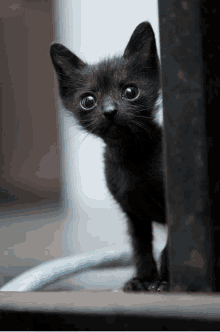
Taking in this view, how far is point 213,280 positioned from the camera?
31 centimetres

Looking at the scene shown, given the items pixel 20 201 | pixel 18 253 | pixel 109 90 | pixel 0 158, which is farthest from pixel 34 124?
pixel 109 90

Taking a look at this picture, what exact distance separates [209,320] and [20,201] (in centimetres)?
281

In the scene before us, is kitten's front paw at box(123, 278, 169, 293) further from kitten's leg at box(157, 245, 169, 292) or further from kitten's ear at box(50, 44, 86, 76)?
kitten's ear at box(50, 44, 86, 76)

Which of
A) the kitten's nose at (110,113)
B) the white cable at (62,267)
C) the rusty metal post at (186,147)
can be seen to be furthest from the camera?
the white cable at (62,267)

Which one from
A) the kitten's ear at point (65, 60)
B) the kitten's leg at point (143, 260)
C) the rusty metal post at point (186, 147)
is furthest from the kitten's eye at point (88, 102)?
the rusty metal post at point (186, 147)

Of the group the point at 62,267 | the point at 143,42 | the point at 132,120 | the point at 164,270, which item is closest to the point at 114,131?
the point at 132,120

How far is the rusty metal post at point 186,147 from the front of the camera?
0.31 m

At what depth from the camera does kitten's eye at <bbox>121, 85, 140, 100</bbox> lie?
27.7 inches

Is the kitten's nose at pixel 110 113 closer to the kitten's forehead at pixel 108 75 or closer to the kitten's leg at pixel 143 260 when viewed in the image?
the kitten's forehead at pixel 108 75

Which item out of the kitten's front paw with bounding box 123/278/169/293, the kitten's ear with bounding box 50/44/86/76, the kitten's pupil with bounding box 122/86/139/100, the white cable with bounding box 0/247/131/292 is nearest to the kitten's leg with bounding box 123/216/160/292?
the kitten's front paw with bounding box 123/278/169/293

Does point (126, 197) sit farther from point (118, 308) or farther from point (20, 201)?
point (20, 201)

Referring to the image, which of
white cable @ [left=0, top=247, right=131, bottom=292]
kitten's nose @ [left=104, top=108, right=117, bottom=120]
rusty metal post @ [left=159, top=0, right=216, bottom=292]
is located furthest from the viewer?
white cable @ [left=0, top=247, right=131, bottom=292]

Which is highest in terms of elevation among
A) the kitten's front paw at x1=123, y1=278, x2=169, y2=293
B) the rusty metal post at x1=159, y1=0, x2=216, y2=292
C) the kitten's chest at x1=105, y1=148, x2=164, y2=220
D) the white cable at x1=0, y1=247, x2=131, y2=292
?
the rusty metal post at x1=159, y1=0, x2=216, y2=292

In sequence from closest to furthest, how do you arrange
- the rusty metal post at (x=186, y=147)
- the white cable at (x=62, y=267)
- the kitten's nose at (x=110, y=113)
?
the rusty metal post at (x=186, y=147) → the kitten's nose at (x=110, y=113) → the white cable at (x=62, y=267)
